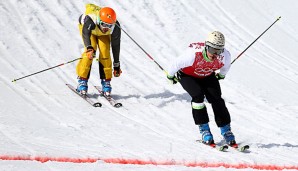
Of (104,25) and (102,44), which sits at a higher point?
(104,25)

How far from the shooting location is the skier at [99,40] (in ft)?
29.8

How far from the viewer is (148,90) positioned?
406 inches

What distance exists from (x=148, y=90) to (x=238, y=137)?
2.66 meters

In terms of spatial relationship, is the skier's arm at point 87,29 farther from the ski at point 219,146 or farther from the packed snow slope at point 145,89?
the ski at point 219,146

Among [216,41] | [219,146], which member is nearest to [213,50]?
[216,41]

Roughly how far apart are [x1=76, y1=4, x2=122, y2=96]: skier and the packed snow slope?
1.31 feet

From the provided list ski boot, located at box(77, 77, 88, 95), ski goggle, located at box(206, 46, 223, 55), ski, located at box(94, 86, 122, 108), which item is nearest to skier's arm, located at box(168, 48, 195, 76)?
ski goggle, located at box(206, 46, 223, 55)

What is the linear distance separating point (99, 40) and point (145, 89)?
4.73 ft

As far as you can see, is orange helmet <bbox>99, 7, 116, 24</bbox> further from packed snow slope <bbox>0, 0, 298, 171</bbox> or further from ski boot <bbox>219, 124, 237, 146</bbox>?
ski boot <bbox>219, 124, 237, 146</bbox>

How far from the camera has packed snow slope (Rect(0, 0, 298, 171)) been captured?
273 inches

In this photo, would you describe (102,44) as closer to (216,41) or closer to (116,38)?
(116,38)

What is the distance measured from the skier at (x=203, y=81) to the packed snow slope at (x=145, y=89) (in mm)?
359

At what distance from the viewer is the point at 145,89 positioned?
10367 millimetres

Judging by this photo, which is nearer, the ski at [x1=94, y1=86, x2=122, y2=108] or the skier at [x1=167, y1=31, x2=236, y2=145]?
the skier at [x1=167, y1=31, x2=236, y2=145]
